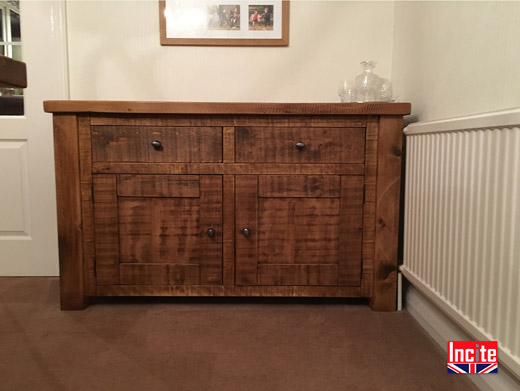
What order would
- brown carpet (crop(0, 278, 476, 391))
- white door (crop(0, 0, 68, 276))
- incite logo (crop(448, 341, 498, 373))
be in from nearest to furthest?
incite logo (crop(448, 341, 498, 373)) < brown carpet (crop(0, 278, 476, 391)) < white door (crop(0, 0, 68, 276))

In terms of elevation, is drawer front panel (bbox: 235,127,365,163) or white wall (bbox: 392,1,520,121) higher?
white wall (bbox: 392,1,520,121)

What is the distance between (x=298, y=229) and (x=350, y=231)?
0.67 feet

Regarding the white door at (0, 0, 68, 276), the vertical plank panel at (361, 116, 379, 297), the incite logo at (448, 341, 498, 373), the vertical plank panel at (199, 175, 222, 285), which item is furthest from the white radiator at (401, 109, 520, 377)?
the white door at (0, 0, 68, 276)

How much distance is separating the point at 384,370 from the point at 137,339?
2.59 feet

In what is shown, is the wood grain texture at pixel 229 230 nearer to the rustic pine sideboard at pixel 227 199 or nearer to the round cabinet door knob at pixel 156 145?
the rustic pine sideboard at pixel 227 199

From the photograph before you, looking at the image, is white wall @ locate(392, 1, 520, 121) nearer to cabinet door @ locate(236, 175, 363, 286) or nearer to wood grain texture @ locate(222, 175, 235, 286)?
cabinet door @ locate(236, 175, 363, 286)

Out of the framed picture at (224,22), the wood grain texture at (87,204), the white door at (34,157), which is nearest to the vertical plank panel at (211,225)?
the wood grain texture at (87,204)

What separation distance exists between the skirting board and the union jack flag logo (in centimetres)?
1

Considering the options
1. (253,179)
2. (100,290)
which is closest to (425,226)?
(253,179)

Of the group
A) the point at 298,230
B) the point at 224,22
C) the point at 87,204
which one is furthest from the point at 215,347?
the point at 224,22

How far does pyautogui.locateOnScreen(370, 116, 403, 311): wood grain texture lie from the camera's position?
1469mm

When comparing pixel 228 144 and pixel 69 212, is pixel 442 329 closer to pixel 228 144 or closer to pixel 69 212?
pixel 228 144

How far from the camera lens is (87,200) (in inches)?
59.1

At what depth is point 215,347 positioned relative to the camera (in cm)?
123
